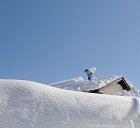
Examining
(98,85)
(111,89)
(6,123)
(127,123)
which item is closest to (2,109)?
(6,123)

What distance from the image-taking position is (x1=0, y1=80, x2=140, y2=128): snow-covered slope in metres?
3.26

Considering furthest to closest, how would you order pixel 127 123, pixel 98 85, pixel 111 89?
pixel 111 89
pixel 98 85
pixel 127 123

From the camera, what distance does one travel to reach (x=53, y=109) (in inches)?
136

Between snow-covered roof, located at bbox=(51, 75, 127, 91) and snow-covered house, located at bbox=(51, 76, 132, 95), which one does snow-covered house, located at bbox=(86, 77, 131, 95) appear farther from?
snow-covered roof, located at bbox=(51, 75, 127, 91)

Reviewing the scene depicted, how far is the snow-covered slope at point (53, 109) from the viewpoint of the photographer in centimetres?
326

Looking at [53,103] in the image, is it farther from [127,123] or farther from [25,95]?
[127,123]

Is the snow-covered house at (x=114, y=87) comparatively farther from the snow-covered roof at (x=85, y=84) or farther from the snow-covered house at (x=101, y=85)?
the snow-covered roof at (x=85, y=84)

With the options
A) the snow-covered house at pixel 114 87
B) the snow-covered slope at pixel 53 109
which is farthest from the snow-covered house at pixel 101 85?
the snow-covered slope at pixel 53 109

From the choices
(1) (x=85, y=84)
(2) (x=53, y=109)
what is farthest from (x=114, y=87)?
(2) (x=53, y=109)

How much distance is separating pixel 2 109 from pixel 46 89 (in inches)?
25.0

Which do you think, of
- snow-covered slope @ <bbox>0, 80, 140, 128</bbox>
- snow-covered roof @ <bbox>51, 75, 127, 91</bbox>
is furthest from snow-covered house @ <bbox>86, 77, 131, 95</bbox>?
snow-covered slope @ <bbox>0, 80, 140, 128</bbox>

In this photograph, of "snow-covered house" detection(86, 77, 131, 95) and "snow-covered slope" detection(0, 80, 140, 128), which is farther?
"snow-covered house" detection(86, 77, 131, 95)

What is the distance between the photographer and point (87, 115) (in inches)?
144

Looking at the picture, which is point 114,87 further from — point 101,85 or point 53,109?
point 53,109
